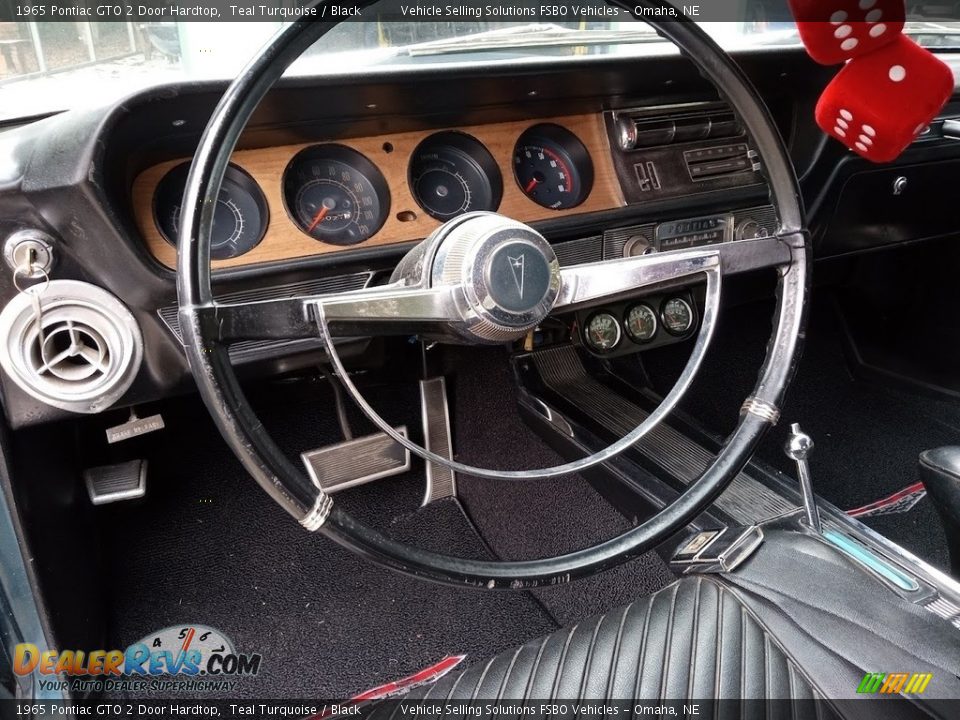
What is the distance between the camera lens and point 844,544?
113 cm

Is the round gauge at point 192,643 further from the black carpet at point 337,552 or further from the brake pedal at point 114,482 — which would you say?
the brake pedal at point 114,482

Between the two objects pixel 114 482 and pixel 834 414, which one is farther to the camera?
pixel 834 414

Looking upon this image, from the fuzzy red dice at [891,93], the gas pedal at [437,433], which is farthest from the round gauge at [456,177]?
the fuzzy red dice at [891,93]

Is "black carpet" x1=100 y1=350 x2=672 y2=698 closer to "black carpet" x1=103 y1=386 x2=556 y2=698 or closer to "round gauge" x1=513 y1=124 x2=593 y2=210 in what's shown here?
"black carpet" x1=103 y1=386 x2=556 y2=698

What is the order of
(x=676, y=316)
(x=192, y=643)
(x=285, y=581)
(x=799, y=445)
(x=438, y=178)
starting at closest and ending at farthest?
(x=799, y=445) < (x=438, y=178) < (x=192, y=643) < (x=285, y=581) < (x=676, y=316)

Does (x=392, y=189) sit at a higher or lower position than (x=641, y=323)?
higher

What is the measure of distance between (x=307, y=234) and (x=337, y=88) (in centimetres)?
27

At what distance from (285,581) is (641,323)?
1038 mm

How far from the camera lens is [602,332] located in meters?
1.71

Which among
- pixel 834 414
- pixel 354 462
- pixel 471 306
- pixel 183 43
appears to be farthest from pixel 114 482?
pixel 834 414

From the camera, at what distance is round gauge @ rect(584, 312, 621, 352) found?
1699 millimetres

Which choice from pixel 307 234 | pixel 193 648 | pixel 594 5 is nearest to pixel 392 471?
pixel 193 648

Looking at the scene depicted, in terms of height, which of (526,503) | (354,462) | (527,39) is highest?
(527,39)

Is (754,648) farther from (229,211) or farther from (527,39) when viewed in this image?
(527,39)
